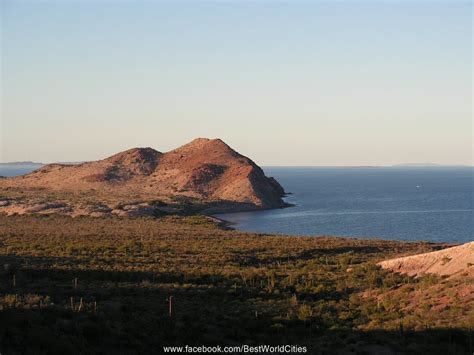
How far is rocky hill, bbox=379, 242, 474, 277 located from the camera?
96.3ft

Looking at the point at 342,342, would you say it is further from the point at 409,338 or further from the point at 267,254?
the point at 267,254

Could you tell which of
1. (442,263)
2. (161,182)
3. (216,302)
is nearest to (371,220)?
(442,263)

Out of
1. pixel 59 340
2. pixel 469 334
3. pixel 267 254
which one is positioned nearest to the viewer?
pixel 59 340

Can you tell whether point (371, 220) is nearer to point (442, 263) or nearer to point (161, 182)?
point (442, 263)

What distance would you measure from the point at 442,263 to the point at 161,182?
399ft

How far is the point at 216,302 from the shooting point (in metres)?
26.4

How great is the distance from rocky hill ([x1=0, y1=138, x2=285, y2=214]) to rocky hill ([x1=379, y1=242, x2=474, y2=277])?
66.2 metres

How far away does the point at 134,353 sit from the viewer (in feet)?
59.2

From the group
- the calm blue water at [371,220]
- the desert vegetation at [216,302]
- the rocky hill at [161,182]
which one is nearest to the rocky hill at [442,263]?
the desert vegetation at [216,302]

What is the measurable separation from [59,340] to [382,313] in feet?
44.9

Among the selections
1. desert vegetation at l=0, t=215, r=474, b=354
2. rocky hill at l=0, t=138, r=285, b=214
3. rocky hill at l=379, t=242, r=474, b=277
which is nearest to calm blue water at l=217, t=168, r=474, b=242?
rocky hill at l=0, t=138, r=285, b=214

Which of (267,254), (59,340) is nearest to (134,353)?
(59,340)

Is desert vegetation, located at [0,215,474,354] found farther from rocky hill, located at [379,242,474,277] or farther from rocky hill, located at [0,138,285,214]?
rocky hill, located at [0,138,285,214]

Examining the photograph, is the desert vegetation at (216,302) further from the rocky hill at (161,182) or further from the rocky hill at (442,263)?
the rocky hill at (161,182)
